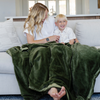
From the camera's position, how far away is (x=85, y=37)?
81.8 inches

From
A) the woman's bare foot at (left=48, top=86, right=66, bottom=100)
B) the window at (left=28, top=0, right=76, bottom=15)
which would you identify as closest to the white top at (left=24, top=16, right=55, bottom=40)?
the woman's bare foot at (left=48, top=86, right=66, bottom=100)

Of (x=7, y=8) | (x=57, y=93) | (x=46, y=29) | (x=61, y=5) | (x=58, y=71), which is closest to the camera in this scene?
(x=57, y=93)

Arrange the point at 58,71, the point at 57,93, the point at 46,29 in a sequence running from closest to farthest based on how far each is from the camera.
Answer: the point at 57,93
the point at 58,71
the point at 46,29

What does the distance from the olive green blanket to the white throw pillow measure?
575 millimetres

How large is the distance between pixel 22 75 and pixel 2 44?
0.71 metres

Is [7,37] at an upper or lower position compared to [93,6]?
lower

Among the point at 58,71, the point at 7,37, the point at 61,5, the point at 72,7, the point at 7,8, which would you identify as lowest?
the point at 58,71

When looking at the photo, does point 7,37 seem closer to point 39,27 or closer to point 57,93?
point 39,27

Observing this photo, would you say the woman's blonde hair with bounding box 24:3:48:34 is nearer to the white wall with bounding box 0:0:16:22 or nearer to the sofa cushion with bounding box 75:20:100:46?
the sofa cushion with bounding box 75:20:100:46

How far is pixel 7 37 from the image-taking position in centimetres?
187

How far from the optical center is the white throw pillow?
71.0 inches

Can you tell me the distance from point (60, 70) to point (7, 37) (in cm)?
101

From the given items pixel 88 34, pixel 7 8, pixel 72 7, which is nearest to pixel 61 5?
pixel 72 7

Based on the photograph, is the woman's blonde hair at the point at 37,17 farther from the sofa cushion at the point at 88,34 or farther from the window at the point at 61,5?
the window at the point at 61,5
